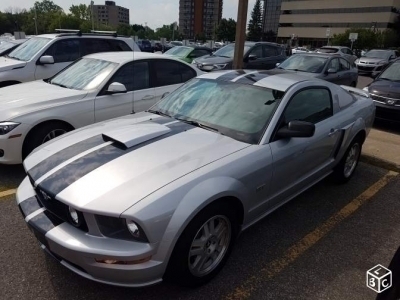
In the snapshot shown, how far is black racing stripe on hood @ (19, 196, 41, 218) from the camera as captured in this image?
2.42m

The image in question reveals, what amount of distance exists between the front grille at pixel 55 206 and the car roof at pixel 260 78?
6.90ft

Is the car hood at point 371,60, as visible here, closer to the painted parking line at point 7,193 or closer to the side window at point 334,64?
the side window at point 334,64

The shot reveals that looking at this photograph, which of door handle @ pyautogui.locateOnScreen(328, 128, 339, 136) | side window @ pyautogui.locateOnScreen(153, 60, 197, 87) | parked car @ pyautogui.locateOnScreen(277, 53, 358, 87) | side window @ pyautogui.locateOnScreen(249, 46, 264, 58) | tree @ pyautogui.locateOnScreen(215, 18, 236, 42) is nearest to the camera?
door handle @ pyautogui.locateOnScreen(328, 128, 339, 136)

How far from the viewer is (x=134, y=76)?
16.8 feet

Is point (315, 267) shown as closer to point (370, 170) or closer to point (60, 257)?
point (60, 257)

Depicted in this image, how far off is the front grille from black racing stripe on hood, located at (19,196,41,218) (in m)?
0.08

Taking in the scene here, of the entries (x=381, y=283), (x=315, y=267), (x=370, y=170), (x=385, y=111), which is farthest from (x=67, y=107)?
(x=385, y=111)

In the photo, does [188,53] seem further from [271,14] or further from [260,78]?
[271,14]

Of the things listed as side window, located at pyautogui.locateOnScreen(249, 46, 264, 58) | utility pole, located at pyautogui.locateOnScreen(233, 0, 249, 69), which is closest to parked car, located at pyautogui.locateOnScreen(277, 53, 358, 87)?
side window, located at pyautogui.locateOnScreen(249, 46, 264, 58)

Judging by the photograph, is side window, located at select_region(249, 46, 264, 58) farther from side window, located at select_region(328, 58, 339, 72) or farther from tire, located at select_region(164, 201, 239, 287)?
tire, located at select_region(164, 201, 239, 287)

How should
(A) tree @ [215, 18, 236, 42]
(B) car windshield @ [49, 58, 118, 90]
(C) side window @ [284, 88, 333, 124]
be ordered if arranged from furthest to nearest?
(A) tree @ [215, 18, 236, 42], (B) car windshield @ [49, 58, 118, 90], (C) side window @ [284, 88, 333, 124]

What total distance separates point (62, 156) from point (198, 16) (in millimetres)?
124591

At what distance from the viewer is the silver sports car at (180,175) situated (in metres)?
2.06

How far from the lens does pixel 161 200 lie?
2.09 meters
